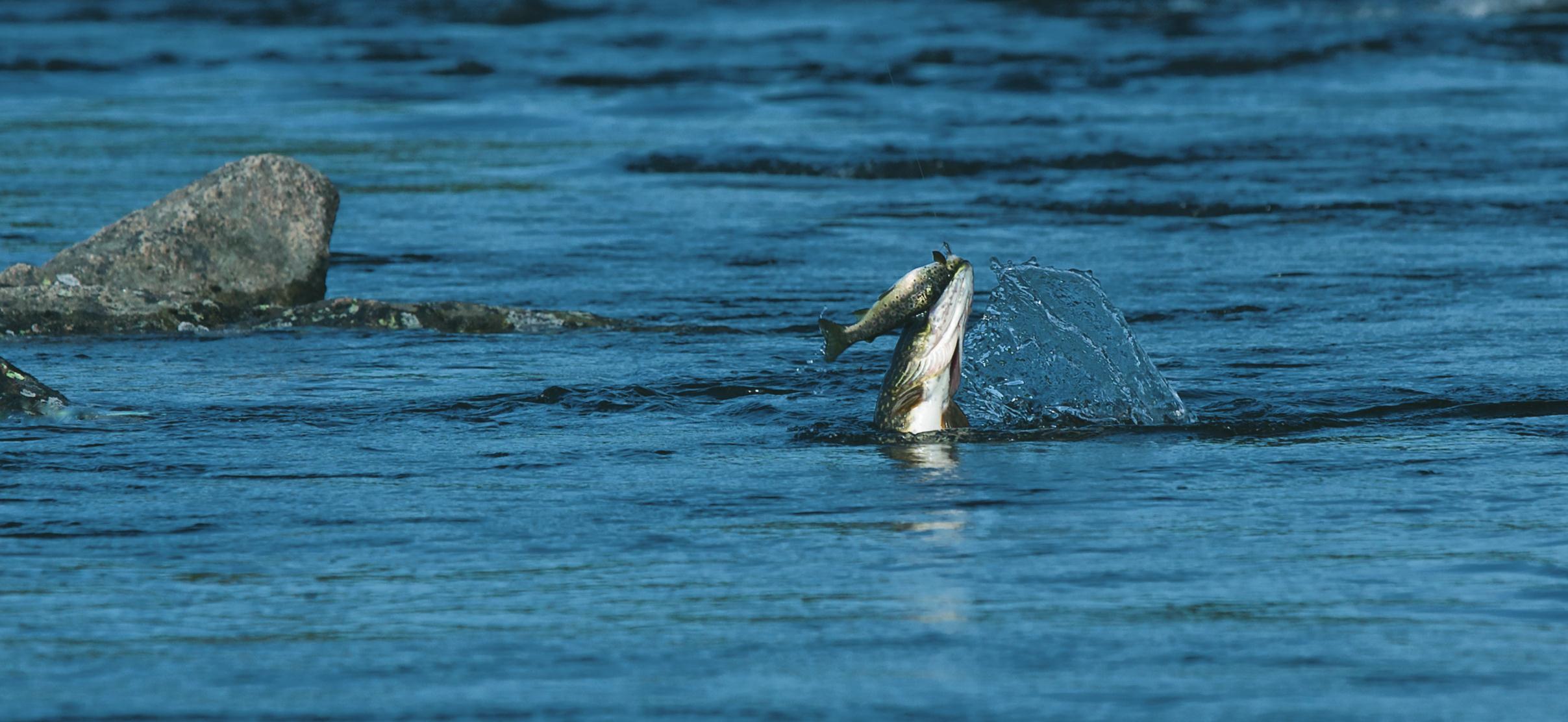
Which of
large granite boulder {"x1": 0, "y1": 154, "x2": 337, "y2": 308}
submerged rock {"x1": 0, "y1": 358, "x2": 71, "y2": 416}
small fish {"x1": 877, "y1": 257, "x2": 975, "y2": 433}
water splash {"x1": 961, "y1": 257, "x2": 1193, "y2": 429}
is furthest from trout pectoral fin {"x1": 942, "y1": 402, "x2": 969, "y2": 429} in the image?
large granite boulder {"x1": 0, "y1": 154, "x2": 337, "y2": 308}

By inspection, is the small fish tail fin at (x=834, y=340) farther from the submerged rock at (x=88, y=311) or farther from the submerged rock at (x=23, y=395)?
the submerged rock at (x=88, y=311)

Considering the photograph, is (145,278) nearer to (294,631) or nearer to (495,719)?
(294,631)

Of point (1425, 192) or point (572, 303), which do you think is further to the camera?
point (1425, 192)

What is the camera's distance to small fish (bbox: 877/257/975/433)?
6629mm

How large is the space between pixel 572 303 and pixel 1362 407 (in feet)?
14.4

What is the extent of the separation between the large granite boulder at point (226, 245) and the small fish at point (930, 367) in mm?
4368

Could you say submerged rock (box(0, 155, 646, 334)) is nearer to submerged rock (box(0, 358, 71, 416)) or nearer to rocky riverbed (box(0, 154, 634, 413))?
rocky riverbed (box(0, 154, 634, 413))

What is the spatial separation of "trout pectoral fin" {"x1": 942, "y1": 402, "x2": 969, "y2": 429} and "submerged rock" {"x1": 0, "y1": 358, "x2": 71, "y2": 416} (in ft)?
9.36

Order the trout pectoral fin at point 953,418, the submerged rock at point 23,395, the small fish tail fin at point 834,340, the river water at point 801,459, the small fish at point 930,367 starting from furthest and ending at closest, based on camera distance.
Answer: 1. the submerged rock at point 23,395
2. the trout pectoral fin at point 953,418
3. the small fish at point 930,367
4. the small fish tail fin at point 834,340
5. the river water at point 801,459

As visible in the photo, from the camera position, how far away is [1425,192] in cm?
1444

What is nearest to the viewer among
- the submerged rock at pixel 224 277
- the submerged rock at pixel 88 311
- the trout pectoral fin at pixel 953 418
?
the trout pectoral fin at pixel 953 418

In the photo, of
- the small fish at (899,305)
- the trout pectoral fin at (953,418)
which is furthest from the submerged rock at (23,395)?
the trout pectoral fin at (953,418)

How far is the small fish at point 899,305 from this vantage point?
21.2 ft

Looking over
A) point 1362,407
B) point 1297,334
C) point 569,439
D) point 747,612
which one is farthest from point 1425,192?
point 747,612
